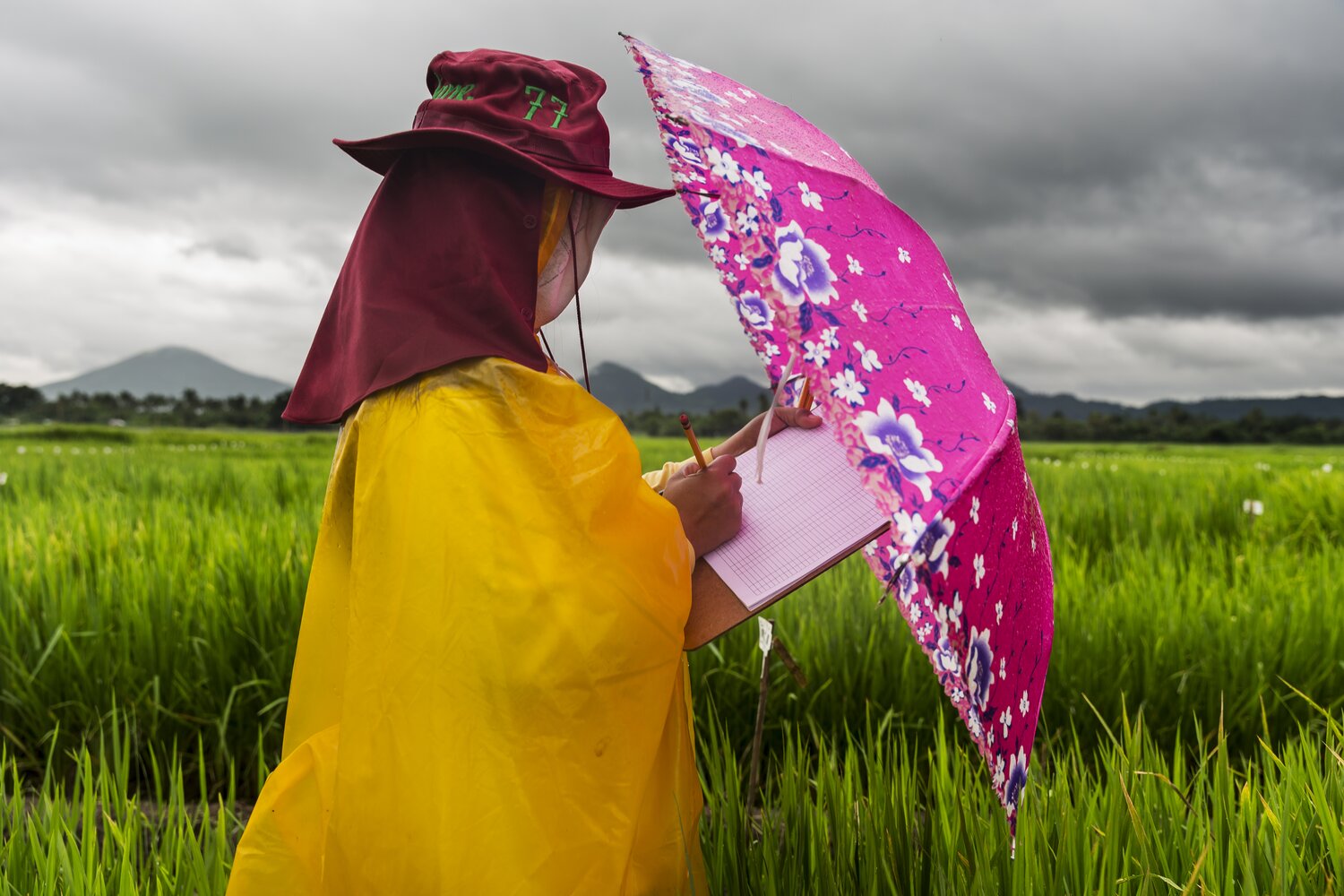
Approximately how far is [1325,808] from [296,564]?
3.04 meters

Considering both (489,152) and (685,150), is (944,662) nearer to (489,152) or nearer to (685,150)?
(685,150)

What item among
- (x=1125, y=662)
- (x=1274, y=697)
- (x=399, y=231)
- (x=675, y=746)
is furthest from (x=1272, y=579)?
(x=399, y=231)

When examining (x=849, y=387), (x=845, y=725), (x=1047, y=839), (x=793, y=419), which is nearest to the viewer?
(x=849, y=387)

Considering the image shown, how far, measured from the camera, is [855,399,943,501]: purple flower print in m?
1.03

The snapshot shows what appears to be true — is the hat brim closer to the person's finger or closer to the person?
the person

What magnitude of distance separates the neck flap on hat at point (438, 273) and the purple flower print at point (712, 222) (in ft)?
1.41

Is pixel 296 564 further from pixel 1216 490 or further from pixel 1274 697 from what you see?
pixel 1216 490

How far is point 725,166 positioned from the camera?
119 cm

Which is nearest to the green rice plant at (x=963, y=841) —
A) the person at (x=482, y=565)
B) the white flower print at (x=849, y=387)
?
the person at (x=482, y=565)

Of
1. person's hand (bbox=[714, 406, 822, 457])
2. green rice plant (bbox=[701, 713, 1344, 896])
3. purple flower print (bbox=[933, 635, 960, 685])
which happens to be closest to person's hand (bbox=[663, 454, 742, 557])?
person's hand (bbox=[714, 406, 822, 457])

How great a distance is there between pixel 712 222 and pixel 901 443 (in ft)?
2.52

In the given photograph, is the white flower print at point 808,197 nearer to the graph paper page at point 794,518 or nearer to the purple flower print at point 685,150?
the purple flower print at point 685,150

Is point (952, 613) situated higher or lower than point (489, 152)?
lower

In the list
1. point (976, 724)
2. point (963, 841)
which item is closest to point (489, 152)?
point (976, 724)
